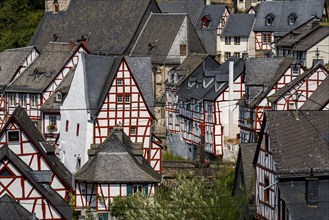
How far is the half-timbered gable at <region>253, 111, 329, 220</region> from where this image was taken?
41781 mm

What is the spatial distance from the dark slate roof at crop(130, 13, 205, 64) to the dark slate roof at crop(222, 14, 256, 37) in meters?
7.74

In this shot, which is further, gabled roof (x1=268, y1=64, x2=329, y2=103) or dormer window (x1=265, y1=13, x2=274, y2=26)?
dormer window (x1=265, y1=13, x2=274, y2=26)

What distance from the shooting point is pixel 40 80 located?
81.1m

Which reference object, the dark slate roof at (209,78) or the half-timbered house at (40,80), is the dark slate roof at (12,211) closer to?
the dark slate roof at (209,78)

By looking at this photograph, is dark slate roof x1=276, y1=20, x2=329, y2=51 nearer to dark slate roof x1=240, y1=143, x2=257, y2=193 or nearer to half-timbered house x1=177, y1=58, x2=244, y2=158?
half-timbered house x1=177, y1=58, x2=244, y2=158

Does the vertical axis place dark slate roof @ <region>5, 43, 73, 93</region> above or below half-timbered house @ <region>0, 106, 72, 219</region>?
above

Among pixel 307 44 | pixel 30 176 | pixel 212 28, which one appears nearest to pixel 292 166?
pixel 30 176

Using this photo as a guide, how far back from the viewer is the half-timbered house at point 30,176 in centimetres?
4978

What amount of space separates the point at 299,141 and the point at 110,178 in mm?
15259

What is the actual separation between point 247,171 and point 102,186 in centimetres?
965

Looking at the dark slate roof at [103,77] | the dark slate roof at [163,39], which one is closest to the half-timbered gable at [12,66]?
the dark slate roof at [163,39]

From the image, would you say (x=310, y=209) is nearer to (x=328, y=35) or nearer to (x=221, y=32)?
(x=328, y=35)

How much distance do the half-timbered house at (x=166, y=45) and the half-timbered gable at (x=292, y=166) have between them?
41434 millimetres

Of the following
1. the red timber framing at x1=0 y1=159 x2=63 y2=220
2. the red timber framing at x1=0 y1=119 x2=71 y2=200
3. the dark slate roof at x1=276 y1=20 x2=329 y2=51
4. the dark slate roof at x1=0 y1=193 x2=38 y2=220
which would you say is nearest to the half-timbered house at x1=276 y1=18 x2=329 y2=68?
the dark slate roof at x1=276 y1=20 x2=329 y2=51
